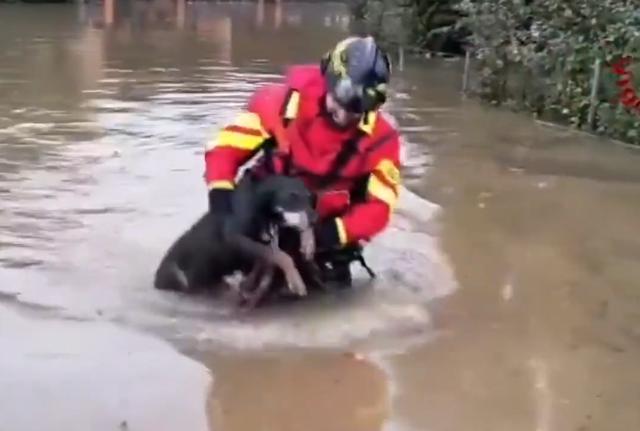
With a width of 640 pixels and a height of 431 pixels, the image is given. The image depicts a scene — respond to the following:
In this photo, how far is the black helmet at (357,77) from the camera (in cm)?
584

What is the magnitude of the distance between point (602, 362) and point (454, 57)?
15.2 meters

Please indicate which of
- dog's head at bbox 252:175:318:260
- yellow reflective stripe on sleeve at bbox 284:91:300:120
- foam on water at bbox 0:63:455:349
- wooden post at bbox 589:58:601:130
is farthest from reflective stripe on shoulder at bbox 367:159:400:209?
wooden post at bbox 589:58:601:130

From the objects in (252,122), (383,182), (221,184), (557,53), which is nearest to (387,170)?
(383,182)

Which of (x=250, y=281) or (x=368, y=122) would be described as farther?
(x=250, y=281)

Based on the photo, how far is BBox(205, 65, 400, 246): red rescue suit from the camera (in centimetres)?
606

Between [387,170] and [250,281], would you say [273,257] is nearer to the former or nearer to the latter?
[250,281]

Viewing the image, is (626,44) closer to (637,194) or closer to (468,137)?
(468,137)

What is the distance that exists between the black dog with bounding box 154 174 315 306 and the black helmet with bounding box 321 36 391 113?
20.5 inches

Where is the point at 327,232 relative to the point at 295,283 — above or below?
above

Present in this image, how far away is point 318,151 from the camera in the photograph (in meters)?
6.16

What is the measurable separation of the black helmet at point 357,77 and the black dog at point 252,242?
52 cm

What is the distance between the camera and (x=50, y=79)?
595 inches

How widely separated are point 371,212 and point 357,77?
2.45ft

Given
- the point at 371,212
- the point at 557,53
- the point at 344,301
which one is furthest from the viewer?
the point at 557,53
